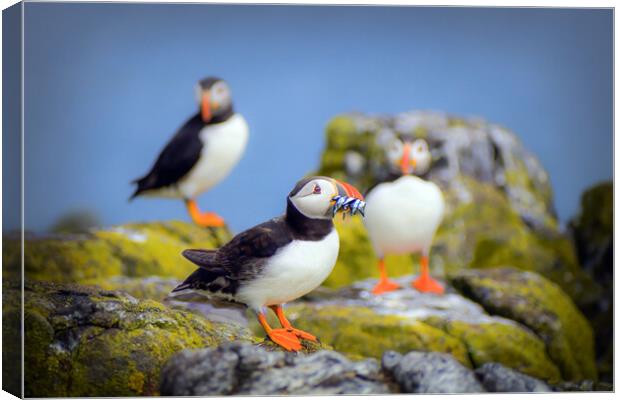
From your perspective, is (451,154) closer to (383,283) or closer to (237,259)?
(383,283)

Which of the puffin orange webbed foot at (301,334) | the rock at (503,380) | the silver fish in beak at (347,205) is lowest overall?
the rock at (503,380)

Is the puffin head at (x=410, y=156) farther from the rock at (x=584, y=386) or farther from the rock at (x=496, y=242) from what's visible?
the rock at (x=584, y=386)

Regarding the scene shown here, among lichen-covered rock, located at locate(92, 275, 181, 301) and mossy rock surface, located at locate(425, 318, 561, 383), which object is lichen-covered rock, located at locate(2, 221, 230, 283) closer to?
lichen-covered rock, located at locate(92, 275, 181, 301)

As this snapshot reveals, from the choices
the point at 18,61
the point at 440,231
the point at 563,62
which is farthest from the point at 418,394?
the point at 18,61

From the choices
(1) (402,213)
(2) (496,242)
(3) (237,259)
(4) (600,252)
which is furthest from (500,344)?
(3) (237,259)

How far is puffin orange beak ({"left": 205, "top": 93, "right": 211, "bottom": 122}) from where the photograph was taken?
6.96 meters

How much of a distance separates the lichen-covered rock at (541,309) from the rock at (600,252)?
111 mm

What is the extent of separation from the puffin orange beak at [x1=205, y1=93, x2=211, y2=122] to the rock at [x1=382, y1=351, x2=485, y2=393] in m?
1.90

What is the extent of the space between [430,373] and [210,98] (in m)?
2.23

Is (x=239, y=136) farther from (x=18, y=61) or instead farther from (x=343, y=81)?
(x=18, y=61)

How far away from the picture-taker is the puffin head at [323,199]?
6.59 metres

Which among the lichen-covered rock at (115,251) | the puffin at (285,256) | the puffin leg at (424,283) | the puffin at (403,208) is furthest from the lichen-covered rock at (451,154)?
the lichen-covered rock at (115,251)

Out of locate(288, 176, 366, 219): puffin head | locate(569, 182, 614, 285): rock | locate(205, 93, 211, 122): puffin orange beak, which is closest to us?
locate(288, 176, 366, 219): puffin head

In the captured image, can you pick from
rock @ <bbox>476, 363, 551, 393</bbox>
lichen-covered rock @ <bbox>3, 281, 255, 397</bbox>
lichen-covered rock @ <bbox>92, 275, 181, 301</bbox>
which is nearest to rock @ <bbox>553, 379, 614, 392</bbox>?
rock @ <bbox>476, 363, 551, 393</bbox>
